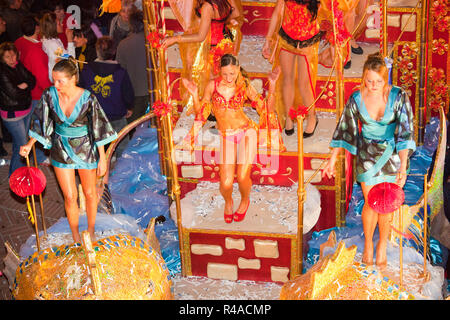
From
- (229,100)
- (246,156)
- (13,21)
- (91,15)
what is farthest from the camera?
(91,15)

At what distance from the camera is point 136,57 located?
9469 mm

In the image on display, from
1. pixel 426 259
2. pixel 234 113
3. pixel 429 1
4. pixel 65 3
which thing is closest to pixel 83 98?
pixel 234 113

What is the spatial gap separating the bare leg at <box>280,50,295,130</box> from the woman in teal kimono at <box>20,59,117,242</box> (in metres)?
1.74

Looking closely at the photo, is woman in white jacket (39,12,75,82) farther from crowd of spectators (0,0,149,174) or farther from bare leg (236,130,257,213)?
bare leg (236,130,257,213)

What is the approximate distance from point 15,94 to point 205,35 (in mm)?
2392

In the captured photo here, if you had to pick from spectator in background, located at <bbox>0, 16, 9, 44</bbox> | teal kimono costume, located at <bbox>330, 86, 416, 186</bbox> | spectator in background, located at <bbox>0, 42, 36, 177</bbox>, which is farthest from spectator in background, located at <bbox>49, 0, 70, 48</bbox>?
teal kimono costume, located at <bbox>330, 86, 416, 186</bbox>

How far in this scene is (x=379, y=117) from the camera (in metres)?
6.13

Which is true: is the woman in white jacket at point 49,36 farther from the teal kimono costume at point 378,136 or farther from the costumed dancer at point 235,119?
the teal kimono costume at point 378,136

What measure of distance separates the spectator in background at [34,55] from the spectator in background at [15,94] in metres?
0.26

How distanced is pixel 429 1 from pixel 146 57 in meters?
2.75

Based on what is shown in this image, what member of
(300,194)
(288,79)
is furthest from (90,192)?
(288,79)

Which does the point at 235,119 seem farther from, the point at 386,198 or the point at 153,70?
the point at 153,70

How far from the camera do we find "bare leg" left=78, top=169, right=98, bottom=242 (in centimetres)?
669

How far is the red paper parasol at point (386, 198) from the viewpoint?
5.90 metres
